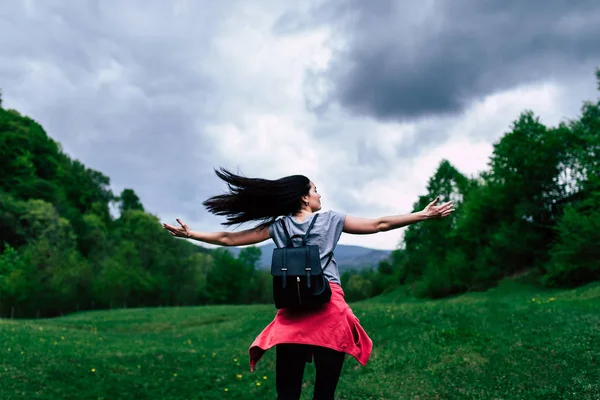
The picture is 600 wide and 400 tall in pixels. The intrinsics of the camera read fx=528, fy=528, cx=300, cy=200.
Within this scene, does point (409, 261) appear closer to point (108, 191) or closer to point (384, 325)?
point (384, 325)

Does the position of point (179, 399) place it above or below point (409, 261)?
below

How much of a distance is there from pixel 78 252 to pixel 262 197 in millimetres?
66069

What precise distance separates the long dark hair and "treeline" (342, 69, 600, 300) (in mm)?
34959

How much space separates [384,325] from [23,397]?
1036 cm

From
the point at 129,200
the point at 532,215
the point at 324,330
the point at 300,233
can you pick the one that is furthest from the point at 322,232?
the point at 129,200

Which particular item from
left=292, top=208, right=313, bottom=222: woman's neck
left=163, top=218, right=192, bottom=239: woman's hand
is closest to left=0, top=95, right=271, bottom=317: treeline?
left=163, top=218, right=192, bottom=239: woman's hand

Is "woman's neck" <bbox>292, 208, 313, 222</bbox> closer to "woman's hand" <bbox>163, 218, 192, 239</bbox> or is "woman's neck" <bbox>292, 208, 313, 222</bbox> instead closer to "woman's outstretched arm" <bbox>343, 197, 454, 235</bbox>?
"woman's outstretched arm" <bbox>343, 197, 454, 235</bbox>

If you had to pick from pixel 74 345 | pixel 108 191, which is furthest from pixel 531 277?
pixel 108 191

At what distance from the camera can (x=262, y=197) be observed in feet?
16.2

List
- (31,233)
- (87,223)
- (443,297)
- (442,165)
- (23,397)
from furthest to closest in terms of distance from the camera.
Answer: (87,223)
(442,165)
(31,233)
(443,297)
(23,397)

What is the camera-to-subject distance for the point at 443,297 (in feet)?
165

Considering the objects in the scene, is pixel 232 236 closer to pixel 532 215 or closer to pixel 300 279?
pixel 300 279

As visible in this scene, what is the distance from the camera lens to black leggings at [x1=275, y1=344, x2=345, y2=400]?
4.33 meters

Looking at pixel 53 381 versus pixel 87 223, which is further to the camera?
pixel 87 223
